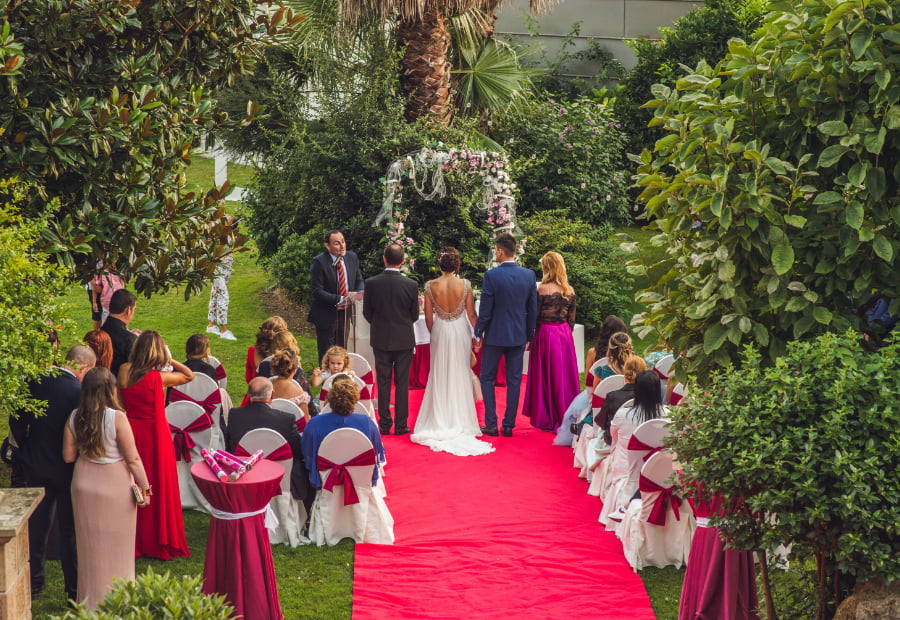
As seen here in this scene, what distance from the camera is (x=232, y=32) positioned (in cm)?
764

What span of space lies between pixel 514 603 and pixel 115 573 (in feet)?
8.73

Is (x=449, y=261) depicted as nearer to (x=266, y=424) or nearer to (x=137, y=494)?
(x=266, y=424)

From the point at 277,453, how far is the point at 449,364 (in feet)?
10.7

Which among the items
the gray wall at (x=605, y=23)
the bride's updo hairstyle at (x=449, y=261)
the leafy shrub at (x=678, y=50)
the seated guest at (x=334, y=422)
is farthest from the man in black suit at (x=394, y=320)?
the gray wall at (x=605, y=23)

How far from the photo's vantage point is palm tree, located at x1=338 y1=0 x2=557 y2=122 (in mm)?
14422

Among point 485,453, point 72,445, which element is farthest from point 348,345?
point 72,445

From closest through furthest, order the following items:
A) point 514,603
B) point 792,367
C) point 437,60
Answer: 1. point 792,367
2. point 514,603
3. point 437,60

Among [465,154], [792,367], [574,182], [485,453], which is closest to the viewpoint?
[792,367]

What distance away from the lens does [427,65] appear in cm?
1487

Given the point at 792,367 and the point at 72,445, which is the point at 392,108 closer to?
the point at 72,445

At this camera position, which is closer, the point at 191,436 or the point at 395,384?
the point at 191,436

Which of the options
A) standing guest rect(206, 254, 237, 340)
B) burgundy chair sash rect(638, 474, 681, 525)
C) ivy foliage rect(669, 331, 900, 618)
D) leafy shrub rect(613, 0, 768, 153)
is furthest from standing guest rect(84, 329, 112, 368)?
leafy shrub rect(613, 0, 768, 153)

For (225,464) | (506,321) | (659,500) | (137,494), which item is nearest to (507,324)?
(506,321)

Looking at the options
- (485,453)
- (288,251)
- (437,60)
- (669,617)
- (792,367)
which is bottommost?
(669,617)
